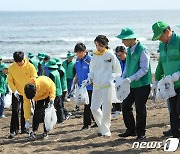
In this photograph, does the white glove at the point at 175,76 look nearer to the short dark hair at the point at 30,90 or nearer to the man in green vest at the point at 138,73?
the man in green vest at the point at 138,73

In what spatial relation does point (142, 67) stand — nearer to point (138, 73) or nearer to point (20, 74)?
point (138, 73)

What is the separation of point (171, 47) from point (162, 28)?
319 millimetres

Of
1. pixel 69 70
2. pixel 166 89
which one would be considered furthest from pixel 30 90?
pixel 69 70

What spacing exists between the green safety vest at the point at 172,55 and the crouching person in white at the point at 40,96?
7.67 ft

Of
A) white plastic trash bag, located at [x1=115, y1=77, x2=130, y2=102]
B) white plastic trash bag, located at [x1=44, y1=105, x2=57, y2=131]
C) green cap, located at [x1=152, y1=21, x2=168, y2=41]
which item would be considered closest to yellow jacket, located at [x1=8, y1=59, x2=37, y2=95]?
white plastic trash bag, located at [x1=44, y1=105, x2=57, y2=131]

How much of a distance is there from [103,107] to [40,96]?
3.98 feet

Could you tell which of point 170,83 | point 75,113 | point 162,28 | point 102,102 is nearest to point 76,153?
point 102,102

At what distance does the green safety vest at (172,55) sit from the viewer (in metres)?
7.00

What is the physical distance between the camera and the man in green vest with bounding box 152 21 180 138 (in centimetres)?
699

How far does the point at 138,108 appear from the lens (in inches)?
301

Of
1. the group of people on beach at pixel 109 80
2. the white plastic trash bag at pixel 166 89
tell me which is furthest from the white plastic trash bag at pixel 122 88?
the white plastic trash bag at pixel 166 89

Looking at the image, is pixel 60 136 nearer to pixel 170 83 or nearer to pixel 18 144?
pixel 18 144

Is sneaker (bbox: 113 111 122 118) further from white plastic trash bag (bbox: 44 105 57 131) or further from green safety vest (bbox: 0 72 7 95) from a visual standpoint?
green safety vest (bbox: 0 72 7 95)

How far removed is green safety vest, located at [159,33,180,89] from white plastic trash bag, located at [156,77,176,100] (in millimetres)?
96
